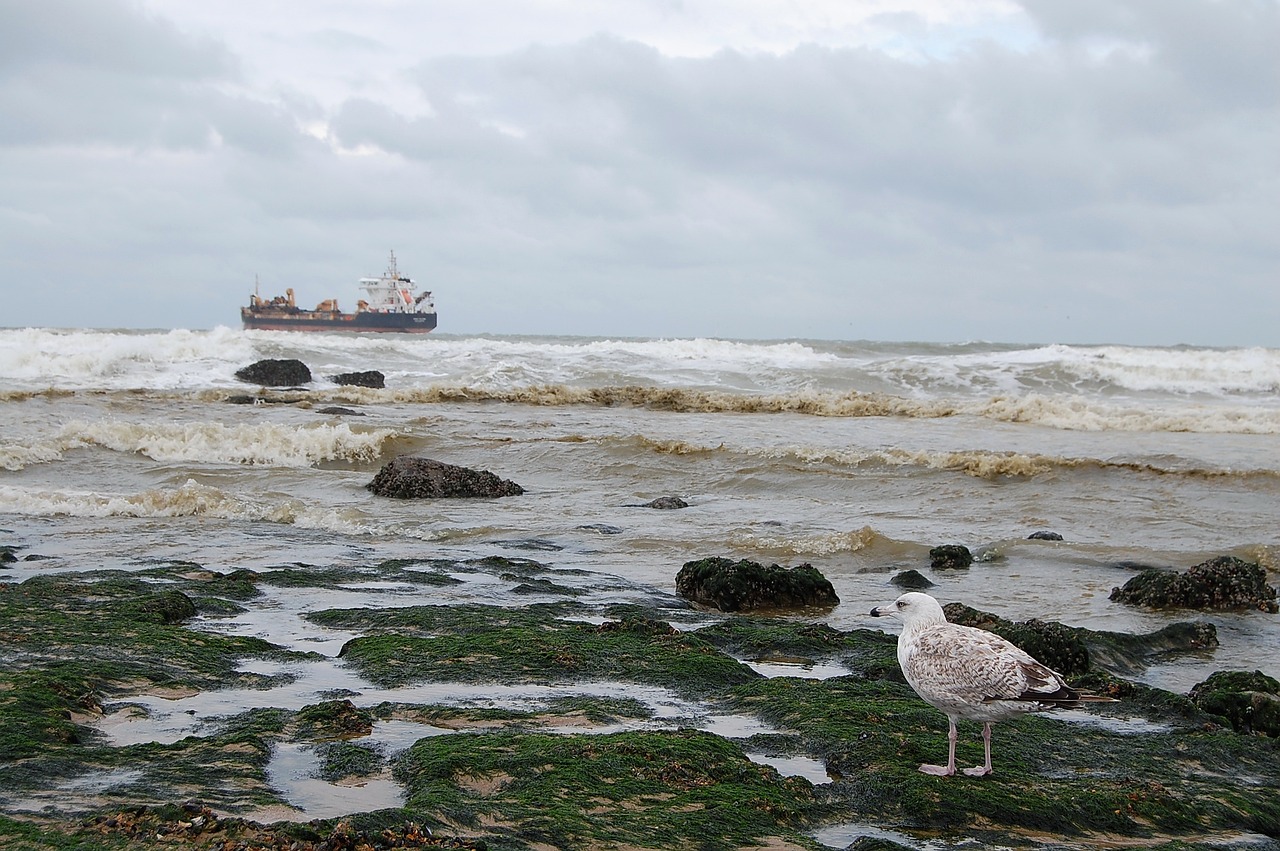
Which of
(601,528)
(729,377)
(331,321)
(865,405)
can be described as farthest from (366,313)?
(601,528)

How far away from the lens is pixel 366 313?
244ft

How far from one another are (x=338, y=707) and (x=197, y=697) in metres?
0.86

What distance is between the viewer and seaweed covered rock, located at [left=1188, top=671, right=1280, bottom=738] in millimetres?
5527

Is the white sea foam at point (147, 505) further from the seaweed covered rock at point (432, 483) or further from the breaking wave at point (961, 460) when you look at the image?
the breaking wave at point (961, 460)

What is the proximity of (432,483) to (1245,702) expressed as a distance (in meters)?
10.2

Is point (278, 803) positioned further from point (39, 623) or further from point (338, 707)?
point (39, 623)

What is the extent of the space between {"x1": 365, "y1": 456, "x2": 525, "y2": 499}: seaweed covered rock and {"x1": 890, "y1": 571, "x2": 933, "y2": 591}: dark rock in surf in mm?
6302

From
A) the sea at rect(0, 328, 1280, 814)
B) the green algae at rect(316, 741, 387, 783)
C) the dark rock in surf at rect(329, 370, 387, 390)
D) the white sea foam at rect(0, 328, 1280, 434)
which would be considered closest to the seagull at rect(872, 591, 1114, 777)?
the green algae at rect(316, 741, 387, 783)

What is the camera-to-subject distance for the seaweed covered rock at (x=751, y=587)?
27.6 ft

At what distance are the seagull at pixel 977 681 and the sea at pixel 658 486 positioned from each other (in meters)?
2.79

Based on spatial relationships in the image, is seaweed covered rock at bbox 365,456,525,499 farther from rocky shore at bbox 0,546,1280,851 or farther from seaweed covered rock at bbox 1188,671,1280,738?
seaweed covered rock at bbox 1188,671,1280,738

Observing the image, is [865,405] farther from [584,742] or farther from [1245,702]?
[584,742]

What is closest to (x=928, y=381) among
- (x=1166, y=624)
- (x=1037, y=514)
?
(x=1037, y=514)

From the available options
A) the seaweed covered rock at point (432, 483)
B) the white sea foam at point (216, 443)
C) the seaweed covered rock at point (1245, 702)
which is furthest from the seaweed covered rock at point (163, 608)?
the white sea foam at point (216, 443)
